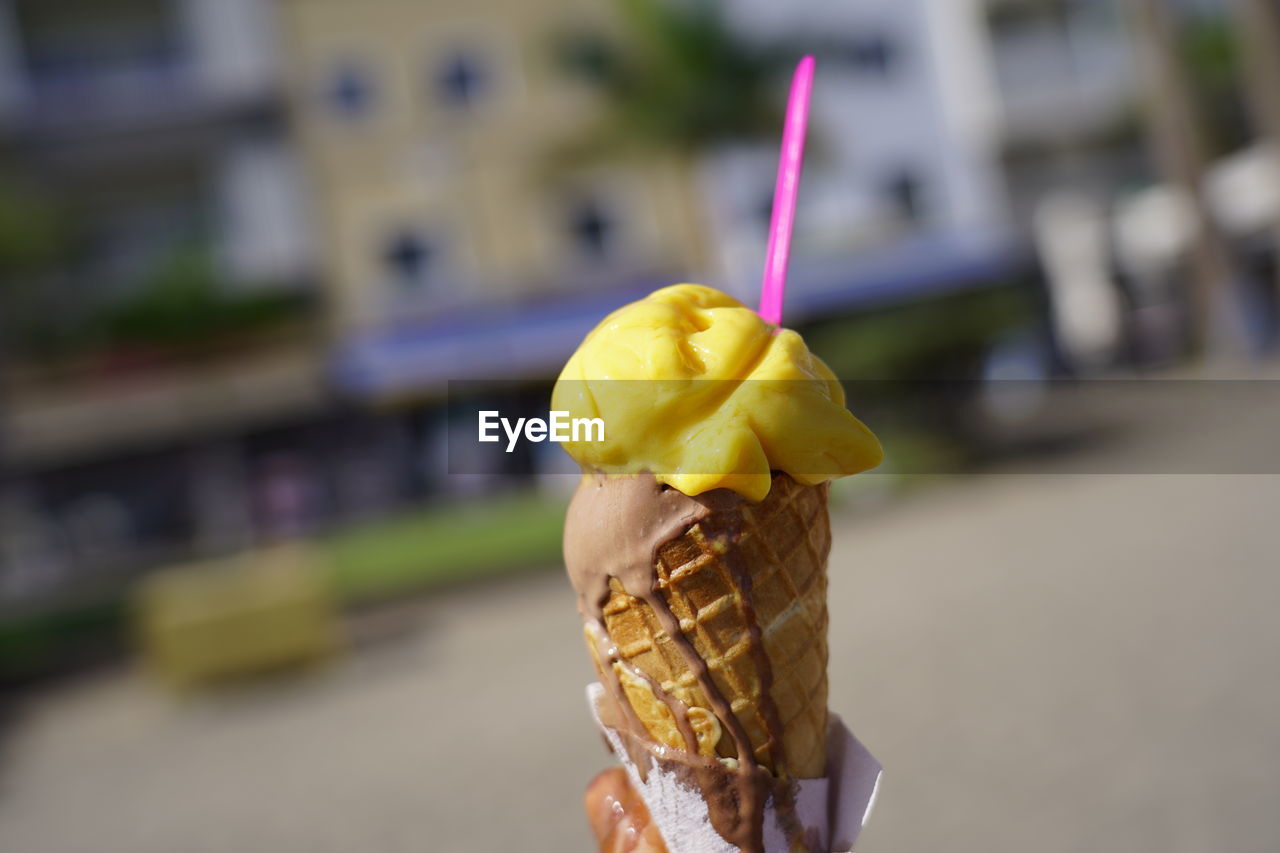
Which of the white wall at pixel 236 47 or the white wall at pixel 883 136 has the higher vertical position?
the white wall at pixel 236 47

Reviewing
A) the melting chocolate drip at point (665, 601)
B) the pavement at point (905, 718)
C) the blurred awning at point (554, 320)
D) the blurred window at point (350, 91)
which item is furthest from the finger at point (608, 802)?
the blurred window at point (350, 91)

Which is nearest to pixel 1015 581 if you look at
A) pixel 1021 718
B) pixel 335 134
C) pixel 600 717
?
pixel 1021 718

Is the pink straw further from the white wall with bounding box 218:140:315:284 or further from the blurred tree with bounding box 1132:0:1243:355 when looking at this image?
the blurred tree with bounding box 1132:0:1243:355

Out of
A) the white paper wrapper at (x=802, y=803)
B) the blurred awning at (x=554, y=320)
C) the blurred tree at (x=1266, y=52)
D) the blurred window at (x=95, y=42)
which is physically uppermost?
the blurred window at (x=95, y=42)

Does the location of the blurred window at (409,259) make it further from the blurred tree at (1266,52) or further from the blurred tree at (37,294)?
the blurred tree at (1266,52)

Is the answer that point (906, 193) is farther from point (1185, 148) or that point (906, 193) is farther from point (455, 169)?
point (455, 169)

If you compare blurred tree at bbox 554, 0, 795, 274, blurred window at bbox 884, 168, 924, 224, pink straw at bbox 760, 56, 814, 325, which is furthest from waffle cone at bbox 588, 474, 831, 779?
blurred window at bbox 884, 168, 924, 224

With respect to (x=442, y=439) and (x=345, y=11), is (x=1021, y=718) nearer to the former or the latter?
(x=442, y=439)
